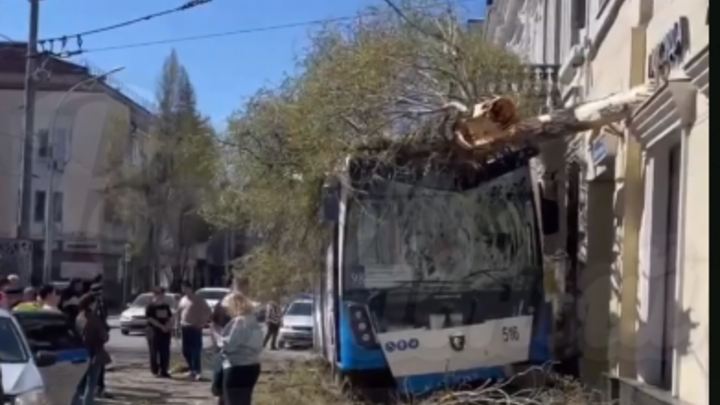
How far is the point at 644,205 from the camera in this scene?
38.3ft

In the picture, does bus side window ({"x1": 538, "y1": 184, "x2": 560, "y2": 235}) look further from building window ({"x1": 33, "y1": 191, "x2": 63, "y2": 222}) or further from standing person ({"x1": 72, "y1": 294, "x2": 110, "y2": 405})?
building window ({"x1": 33, "y1": 191, "x2": 63, "y2": 222})

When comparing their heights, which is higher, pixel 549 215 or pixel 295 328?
pixel 549 215

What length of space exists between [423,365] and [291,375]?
5.83 m

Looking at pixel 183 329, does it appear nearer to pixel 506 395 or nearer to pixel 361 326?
pixel 361 326

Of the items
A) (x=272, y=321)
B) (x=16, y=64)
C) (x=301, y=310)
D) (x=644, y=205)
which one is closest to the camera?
(x=644, y=205)

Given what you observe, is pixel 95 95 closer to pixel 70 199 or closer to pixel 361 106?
pixel 70 199

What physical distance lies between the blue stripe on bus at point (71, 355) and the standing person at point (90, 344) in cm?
69

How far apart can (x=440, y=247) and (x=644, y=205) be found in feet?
7.17

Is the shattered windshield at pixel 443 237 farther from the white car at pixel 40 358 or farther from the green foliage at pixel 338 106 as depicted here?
the white car at pixel 40 358

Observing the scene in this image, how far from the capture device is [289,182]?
16656 mm

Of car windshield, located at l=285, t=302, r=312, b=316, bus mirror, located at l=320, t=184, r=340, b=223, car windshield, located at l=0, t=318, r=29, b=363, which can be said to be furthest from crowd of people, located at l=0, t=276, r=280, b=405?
car windshield, located at l=285, t=302, r=312, b=316

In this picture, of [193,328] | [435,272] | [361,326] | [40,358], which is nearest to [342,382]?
[361,326]

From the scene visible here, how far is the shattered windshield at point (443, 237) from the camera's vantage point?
1268cm

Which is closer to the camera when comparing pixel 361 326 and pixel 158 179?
pixel 361 326
